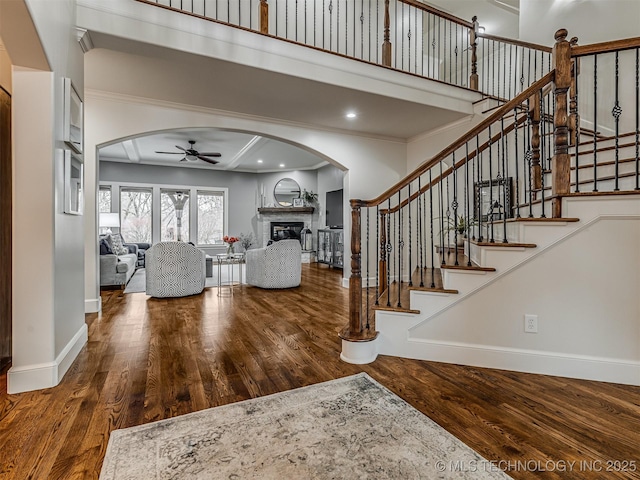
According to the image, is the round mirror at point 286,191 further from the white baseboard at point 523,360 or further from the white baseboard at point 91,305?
the white baseboard at point 523,360

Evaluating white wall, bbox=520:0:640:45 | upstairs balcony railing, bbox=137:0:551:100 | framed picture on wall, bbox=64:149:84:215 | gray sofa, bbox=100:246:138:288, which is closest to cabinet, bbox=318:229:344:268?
upstairs balcony railing, bbox=137:0:551:100

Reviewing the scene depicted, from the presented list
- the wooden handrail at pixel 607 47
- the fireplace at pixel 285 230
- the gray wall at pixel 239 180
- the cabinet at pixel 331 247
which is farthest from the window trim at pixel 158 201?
the wooden handrail at pixel 607 47

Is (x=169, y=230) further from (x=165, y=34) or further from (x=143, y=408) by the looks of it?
(x=143, y=408)

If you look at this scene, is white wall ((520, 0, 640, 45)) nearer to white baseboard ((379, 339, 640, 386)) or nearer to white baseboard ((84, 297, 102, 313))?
white baseboard ((379, 339, 640, 386))

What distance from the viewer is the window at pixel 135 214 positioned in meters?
8.57

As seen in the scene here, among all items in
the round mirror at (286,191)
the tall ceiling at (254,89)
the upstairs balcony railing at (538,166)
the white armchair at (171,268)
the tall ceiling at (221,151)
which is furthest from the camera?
the round mirror at (286,191)

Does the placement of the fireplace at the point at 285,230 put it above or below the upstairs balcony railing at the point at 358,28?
below

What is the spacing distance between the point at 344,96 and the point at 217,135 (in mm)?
3237

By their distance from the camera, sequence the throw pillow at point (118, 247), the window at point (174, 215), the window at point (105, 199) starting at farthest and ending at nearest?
the window at point (174, 215), the window at point (105, 199), the throw pillow at point (118, 247)

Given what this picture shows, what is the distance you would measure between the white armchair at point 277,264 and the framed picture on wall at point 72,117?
302 centimetres

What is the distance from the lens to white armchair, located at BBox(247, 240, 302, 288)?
5289 mm

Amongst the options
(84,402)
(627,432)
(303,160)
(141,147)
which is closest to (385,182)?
(303,160)

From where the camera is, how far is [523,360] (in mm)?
2322

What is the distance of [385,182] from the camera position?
5586 mm
